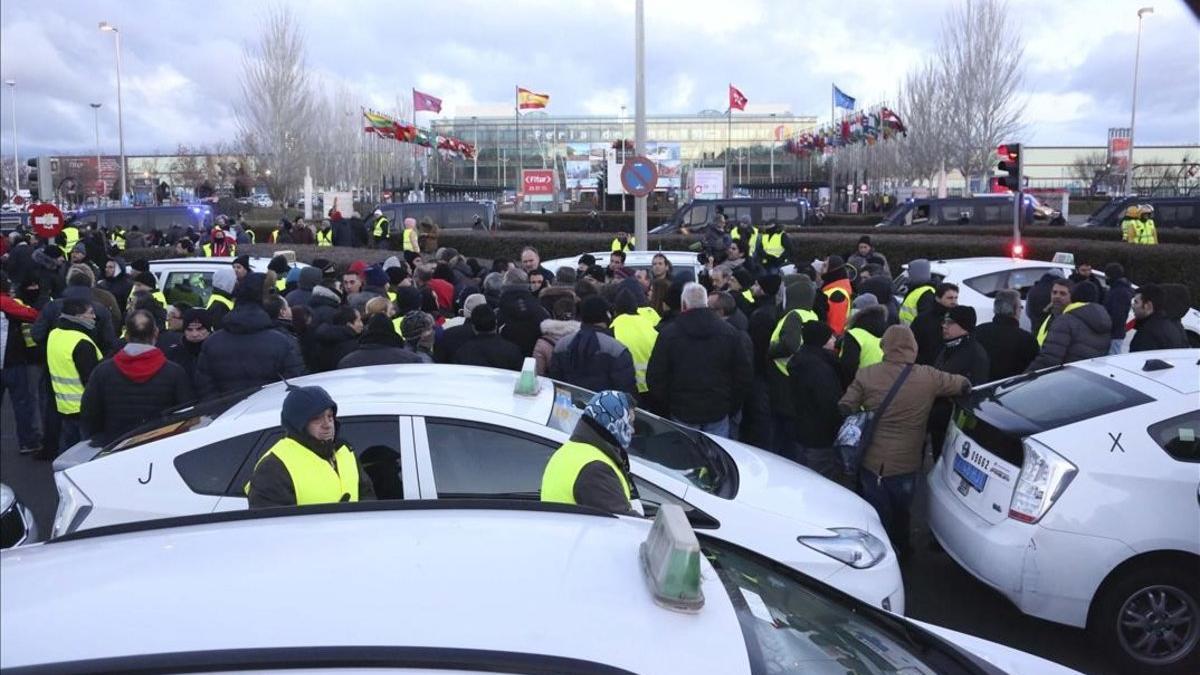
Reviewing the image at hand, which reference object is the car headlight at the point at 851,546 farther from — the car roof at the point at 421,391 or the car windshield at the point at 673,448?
the car roof at the point at 421,391

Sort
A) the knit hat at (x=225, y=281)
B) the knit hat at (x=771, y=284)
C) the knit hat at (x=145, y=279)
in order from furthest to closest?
the knit hat at (x=225, y=281)
the knit hat at (x=145, y=279)
the knit hat at (x=771, y=284)

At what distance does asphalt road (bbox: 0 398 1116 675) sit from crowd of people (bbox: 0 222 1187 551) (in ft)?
1.11

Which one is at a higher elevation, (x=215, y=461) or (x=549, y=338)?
(x=549, y=338)

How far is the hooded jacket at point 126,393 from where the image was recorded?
676cm

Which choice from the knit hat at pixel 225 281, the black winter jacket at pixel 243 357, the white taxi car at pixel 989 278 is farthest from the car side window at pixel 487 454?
the white taxi car at pixel 989 278

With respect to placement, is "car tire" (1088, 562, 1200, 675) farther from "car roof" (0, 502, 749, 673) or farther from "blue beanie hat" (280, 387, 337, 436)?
"blue beanie hat" (280, 387, 337, 436)

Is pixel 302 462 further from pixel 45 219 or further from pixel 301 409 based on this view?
pixel 45 219

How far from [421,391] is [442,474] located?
0.48m

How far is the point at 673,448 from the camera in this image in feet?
17.6

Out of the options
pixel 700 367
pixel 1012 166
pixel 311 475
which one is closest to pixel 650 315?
pixel 700 367

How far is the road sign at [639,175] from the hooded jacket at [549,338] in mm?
7659

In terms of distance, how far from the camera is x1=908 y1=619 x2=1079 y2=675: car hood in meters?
2.95

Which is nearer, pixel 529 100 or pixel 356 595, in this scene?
pixel 356 595

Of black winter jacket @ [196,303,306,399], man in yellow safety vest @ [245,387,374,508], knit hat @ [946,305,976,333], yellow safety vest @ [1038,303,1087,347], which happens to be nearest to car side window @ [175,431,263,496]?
man in yellow safety vest @ [245,387,374,508]
